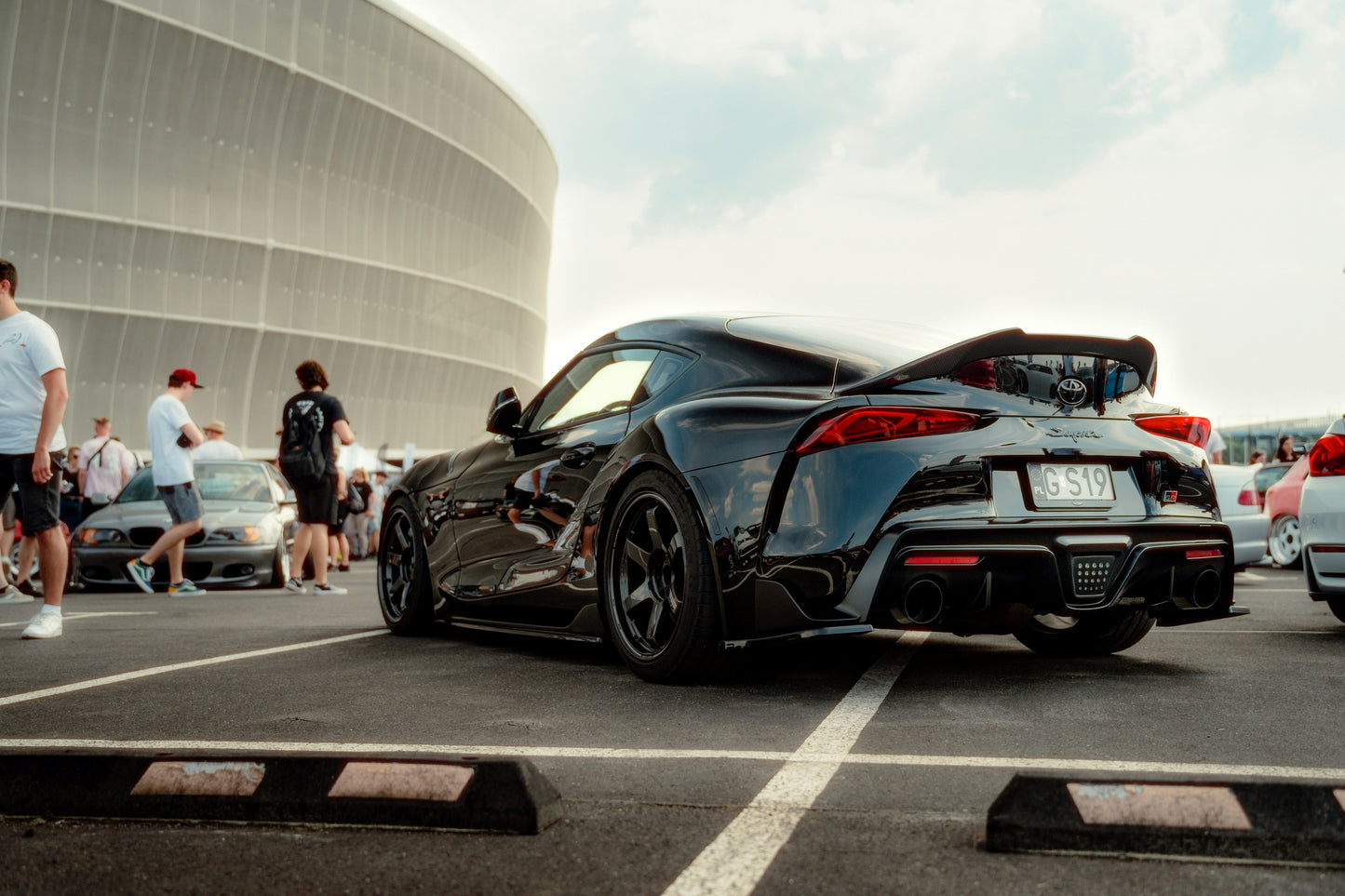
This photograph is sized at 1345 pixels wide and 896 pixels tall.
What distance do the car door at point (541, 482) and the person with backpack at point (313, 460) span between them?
480cm

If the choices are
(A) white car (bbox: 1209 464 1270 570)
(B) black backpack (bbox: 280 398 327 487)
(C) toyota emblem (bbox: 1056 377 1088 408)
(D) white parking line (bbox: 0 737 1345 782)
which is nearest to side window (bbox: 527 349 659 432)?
(C) toyota emblem (bbox: 1056 377 1088 408)

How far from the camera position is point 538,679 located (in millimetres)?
5055

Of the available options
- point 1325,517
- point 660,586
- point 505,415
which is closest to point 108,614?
point 505,415

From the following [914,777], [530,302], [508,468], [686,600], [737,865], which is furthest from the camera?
[530,302]

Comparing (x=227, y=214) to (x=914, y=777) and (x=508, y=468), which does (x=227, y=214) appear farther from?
(x=914, y=777)

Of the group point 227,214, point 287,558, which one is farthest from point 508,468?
point 227,214

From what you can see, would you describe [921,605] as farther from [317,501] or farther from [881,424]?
[317,501]

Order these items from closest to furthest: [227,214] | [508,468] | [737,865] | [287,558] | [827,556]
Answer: [737,865] → [827,556] → [508,468] → [287,558] → [227,214]

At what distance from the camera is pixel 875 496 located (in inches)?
167

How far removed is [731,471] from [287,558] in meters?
10.1

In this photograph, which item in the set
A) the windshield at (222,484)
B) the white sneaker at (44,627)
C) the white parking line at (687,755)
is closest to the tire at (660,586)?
the white parking line at (687,755)

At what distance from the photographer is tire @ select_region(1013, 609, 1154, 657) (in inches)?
215

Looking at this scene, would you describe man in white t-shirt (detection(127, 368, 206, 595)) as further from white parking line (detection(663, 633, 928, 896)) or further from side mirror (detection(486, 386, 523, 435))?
white parking line (detection(663, 633, 928, 896))

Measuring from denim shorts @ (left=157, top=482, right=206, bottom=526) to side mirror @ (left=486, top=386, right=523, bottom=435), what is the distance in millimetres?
5976
